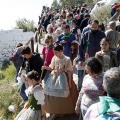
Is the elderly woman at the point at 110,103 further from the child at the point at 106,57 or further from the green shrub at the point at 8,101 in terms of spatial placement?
the green shrub at the point at 8,101

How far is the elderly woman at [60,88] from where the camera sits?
489 centimetres

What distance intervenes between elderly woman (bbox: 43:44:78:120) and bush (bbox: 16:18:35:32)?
29900 millimetres

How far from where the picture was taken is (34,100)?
4.26 meters

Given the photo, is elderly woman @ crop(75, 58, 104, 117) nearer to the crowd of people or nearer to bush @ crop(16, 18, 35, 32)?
the crowd of people

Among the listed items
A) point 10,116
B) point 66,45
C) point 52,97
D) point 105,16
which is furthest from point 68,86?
point 105,16

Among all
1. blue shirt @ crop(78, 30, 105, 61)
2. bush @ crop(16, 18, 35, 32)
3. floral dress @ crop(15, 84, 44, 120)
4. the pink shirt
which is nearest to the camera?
floral dress @ crop(15, 84, 44, 120)

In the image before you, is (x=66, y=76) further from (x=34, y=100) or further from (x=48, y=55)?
(x=48, y=55)

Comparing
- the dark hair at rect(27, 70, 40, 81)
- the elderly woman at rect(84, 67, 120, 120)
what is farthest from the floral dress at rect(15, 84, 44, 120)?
the elderly woman at rect(84, 67, 120, 120)

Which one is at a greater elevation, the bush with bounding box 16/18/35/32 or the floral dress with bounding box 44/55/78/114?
the bush with bounding box 16/18/35/32

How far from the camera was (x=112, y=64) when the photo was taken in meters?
4.46

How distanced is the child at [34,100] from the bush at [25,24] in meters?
30.6

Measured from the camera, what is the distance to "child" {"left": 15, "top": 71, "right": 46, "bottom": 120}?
4.18m

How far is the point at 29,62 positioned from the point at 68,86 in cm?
84

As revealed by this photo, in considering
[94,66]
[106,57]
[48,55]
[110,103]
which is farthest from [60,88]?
[110,103]
